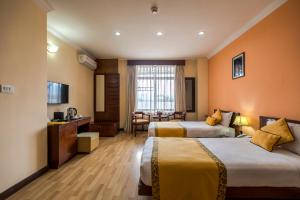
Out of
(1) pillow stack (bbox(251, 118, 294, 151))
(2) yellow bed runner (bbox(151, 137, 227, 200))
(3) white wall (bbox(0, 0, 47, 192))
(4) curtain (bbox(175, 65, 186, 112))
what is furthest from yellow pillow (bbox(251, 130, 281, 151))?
(4) curtain (bbox(175, 65, 186, 112))

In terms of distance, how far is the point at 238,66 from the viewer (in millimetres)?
4316

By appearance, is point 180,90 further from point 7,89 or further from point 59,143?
point 7,89

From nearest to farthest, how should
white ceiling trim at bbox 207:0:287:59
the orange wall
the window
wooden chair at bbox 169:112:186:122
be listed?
the orange wall
white ceiling trim at bbox 207:0:287:59
wooden chair at bbox 169:112:186:122
the window

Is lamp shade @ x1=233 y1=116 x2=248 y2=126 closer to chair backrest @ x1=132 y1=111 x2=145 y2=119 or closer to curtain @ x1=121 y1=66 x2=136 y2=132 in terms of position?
chair backrest @ x1=132 y1=111 x2=145 y2=119

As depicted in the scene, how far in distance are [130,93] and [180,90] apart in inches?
71.5

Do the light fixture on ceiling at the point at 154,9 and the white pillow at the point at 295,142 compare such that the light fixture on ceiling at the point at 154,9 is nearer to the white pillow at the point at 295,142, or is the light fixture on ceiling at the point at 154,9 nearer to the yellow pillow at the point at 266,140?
the yellow pillow at the point at 266,140

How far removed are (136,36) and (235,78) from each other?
2.55 metres

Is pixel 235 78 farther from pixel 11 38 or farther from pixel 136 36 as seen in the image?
pixel 11 38

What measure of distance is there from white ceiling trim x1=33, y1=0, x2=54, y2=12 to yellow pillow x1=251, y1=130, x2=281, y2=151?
12.4 feet

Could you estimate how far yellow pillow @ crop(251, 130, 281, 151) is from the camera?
244 centimetres

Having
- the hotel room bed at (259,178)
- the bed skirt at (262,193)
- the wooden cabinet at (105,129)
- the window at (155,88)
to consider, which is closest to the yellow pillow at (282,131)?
the hotel room bed at (259,178)

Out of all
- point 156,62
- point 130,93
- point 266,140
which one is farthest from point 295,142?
point 130,93

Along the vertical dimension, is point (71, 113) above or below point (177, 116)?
above

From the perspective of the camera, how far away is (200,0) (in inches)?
114
